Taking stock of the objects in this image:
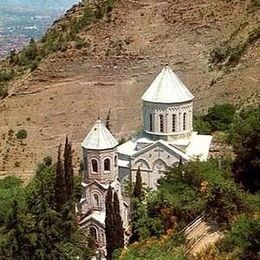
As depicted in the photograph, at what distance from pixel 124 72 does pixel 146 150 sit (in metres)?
21.5

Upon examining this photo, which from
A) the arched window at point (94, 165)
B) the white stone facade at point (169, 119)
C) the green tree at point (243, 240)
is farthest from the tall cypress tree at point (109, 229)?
the white stone facade at point (169, 119)

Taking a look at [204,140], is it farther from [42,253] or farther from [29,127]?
[29,127]

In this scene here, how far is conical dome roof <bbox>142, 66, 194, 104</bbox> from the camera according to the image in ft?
96.6

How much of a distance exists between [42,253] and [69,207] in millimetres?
2426

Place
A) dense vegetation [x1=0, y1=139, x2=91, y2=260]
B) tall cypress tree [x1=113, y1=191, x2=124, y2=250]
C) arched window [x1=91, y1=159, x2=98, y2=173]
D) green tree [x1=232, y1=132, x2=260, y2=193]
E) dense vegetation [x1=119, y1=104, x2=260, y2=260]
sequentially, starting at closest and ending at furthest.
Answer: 1. dense vegetation [x1=119, y1=104, x2=260, y2=260]
2. tall cypress tree [x1=113, y1=191, x2=124, y2=250]
3. dense vegetation [x1=0, y1=139, x2=91, y2=260]
4. green tree [x1=232, y1=132, x2=260, y2=193]
5. arched window [x1=91, y1=159, x2=98, y2=173]

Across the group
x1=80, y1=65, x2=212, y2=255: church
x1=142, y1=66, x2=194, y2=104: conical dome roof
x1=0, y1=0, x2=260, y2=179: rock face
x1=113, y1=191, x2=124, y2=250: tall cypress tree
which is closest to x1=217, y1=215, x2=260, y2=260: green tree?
x1=113, y1=191, x2=124, y2=250: tall cypress tree

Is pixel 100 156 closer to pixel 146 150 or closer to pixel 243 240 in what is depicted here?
pixel 146 150

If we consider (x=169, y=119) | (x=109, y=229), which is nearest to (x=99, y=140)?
(x=169, y=119)

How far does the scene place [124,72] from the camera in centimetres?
4972

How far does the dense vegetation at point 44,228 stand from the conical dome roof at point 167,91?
523cm

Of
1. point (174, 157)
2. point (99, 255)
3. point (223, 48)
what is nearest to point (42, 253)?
point (99, 255)

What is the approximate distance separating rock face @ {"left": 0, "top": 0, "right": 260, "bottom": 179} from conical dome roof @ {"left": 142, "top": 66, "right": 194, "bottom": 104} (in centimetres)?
1219

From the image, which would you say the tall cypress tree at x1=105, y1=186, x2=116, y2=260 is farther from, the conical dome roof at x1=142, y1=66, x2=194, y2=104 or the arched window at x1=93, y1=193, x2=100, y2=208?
the conical dome roof at x1=142, y1=66, x2=194, y2=104

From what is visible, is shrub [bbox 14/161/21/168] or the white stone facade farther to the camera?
shrub [bbox 14/161/21/168]
